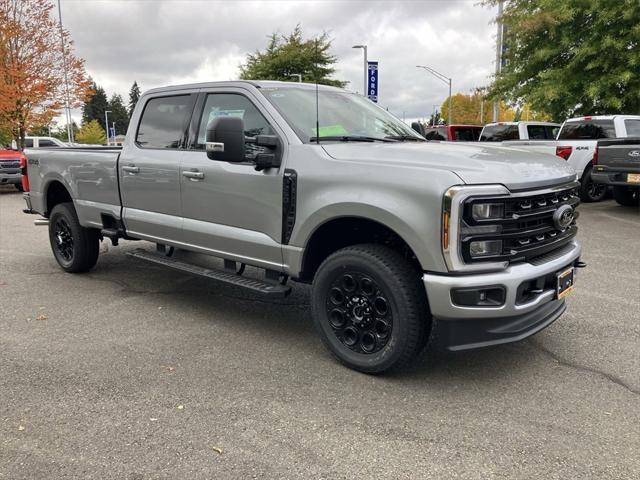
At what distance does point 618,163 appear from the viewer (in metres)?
10.3

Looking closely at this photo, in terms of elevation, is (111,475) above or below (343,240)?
below

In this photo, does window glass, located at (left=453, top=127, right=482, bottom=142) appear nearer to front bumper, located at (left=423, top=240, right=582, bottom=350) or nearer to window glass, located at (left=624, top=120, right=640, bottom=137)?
window glass, located at (left=624, top=120, right=640, bottom=137)

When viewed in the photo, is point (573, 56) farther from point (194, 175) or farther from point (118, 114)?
point (118, 114)

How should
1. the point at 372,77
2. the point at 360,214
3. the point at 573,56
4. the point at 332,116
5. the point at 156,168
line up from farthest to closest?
the point at 372,77 < the point at 573,56 < the point at 156,168 < the point at 332,116 < the point at 360,214

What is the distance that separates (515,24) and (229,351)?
16.5 metres

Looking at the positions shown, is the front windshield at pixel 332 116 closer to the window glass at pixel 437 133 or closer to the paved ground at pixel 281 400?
the paved ground at pixel 281 400

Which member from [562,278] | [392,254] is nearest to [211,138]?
[392,254]

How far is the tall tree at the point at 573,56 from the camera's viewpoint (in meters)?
14.9

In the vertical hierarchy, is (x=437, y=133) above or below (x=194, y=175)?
above

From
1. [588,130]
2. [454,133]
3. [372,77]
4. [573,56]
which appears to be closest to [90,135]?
[372,77]

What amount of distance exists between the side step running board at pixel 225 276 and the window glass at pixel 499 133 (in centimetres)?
1145

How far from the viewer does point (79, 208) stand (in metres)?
6.13

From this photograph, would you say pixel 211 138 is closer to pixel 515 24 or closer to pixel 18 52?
pixel 515 24

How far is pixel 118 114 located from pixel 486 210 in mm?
133254
